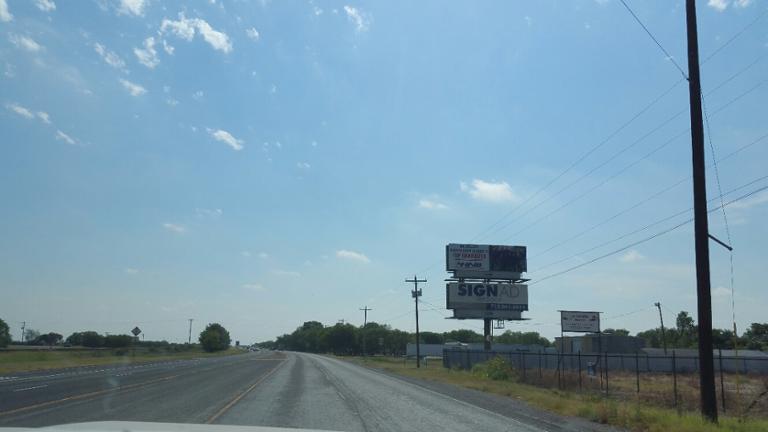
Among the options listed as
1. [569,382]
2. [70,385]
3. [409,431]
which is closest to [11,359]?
[70,385]

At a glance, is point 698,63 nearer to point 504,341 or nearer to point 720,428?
point 720,428

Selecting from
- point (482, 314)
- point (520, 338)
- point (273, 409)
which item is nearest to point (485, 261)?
point (482, 314)

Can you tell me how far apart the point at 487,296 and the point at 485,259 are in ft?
13.8

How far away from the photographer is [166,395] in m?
22.3

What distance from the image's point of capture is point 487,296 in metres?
74.8

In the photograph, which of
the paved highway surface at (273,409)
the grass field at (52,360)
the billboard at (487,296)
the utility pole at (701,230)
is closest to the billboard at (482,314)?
the billboard at (487,296)


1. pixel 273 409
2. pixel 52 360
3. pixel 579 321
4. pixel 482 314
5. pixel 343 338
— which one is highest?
pixel 482 314

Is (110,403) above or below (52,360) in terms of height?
above

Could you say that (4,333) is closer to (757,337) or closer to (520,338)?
(520,338)

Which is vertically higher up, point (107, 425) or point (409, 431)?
point (107, 425)

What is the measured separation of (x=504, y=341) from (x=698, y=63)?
167 metres

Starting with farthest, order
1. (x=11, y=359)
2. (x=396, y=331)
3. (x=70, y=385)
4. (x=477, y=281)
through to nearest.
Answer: (x=396, y=331)
(x=477, y=281)
(x=11, y=359)
(x=70, y=385)

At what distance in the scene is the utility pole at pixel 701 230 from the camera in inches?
651

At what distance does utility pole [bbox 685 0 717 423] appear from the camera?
16.5 m
